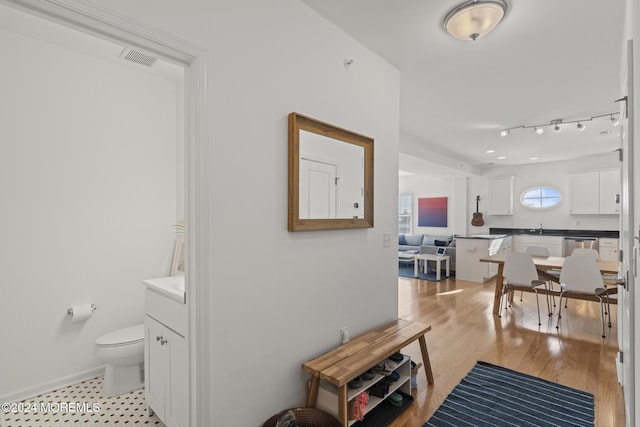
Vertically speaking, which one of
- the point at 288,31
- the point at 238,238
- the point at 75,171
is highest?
the point at 288,31

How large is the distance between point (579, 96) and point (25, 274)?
523cm

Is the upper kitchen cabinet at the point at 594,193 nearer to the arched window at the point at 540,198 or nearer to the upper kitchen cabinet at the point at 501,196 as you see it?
the arched window at the point at 540,198

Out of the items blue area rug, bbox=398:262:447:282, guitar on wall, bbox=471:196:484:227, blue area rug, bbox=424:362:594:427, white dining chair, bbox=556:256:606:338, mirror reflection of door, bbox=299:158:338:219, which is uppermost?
mirror reflection of door, bbox=299:158:338:219

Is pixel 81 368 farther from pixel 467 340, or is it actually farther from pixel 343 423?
pixel 467 340

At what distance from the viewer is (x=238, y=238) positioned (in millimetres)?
1568

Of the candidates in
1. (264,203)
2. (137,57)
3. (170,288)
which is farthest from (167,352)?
(137,57)

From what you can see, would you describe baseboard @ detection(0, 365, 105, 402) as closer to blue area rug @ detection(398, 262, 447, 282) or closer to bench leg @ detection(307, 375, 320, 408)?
bench leg @ detection(307, 375, 320, 408)

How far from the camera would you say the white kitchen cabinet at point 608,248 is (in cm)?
641

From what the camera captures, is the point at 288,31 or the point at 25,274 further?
the point at 25,274

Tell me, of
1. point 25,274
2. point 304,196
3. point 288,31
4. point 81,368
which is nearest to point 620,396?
point 304,196

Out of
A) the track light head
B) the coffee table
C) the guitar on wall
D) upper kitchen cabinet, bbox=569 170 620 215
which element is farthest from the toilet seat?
upper kitchen cabinet, bbox=569 170 620 215

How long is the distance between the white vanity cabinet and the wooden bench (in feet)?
2.15

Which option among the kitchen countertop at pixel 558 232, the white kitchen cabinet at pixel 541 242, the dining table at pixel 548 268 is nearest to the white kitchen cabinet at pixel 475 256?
the white kitchen cabinet at pixel 541 242

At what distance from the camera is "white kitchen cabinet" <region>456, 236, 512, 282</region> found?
245 inches
